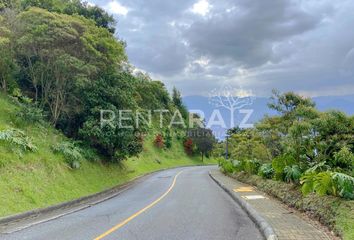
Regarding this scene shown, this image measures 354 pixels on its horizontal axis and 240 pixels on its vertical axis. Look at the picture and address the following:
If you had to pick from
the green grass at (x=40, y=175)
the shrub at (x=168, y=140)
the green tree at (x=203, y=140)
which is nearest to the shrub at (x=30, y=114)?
the green grass at (x=40, y=175)

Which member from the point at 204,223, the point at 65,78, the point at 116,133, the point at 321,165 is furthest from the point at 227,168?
the point at 204,223

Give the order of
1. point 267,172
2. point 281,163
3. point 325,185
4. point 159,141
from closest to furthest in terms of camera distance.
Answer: point 325,185 < point 281,163 < point 267,172 < point 159,141

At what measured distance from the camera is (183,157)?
74062 mm

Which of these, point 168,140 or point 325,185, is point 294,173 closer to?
point 325,185

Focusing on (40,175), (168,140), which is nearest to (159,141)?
(168,140)

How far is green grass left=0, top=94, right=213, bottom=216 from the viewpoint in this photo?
534 inches

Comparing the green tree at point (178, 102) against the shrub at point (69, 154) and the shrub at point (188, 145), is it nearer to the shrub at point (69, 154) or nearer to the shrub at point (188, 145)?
the shrub at point (188, 145)

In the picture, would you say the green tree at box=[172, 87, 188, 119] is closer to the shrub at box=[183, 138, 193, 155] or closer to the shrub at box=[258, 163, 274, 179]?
the shrub at box=[183, 138, 193, 155]

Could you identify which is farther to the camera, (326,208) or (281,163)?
(281,163)

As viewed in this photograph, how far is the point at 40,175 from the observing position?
54.5 ft

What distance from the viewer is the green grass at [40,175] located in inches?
534

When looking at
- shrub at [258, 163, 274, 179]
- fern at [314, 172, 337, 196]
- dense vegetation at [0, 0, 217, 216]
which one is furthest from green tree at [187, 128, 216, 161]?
fern at [314, 172, 337, 196]

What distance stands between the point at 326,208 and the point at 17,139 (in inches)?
517

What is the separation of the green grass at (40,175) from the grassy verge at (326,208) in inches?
346
